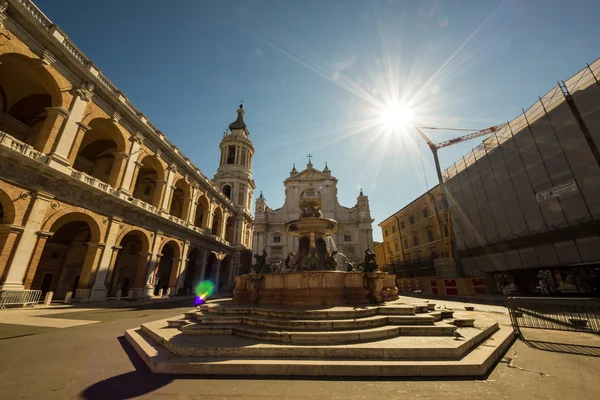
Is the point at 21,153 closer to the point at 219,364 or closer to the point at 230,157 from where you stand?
the point at 219,364

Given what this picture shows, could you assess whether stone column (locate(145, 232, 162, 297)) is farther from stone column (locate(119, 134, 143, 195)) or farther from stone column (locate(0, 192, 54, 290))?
stone column (locate(0, 192, 54, 290))

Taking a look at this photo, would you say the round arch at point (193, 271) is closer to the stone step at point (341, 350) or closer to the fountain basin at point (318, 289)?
the fountain basin at point (318, 289)

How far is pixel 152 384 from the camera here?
351cm

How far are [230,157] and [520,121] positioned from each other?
3828 centimetres

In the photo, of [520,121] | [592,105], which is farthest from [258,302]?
[520,121]

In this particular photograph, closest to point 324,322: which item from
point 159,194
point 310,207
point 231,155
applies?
point 310,207

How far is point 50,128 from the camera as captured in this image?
12531 millimetres

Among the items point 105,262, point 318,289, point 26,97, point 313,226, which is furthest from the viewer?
point 105,262

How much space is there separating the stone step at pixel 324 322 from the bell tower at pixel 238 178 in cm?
3077

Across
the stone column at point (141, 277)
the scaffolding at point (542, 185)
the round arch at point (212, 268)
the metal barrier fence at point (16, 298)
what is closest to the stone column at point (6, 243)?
the metal barrier fence at point (16, 298)

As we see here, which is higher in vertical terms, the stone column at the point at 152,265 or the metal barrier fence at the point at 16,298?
the stone column at the point at 152,265

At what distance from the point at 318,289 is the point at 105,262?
15070mm

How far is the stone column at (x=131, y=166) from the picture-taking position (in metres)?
16.8

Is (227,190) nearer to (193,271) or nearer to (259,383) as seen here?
(193,271)
